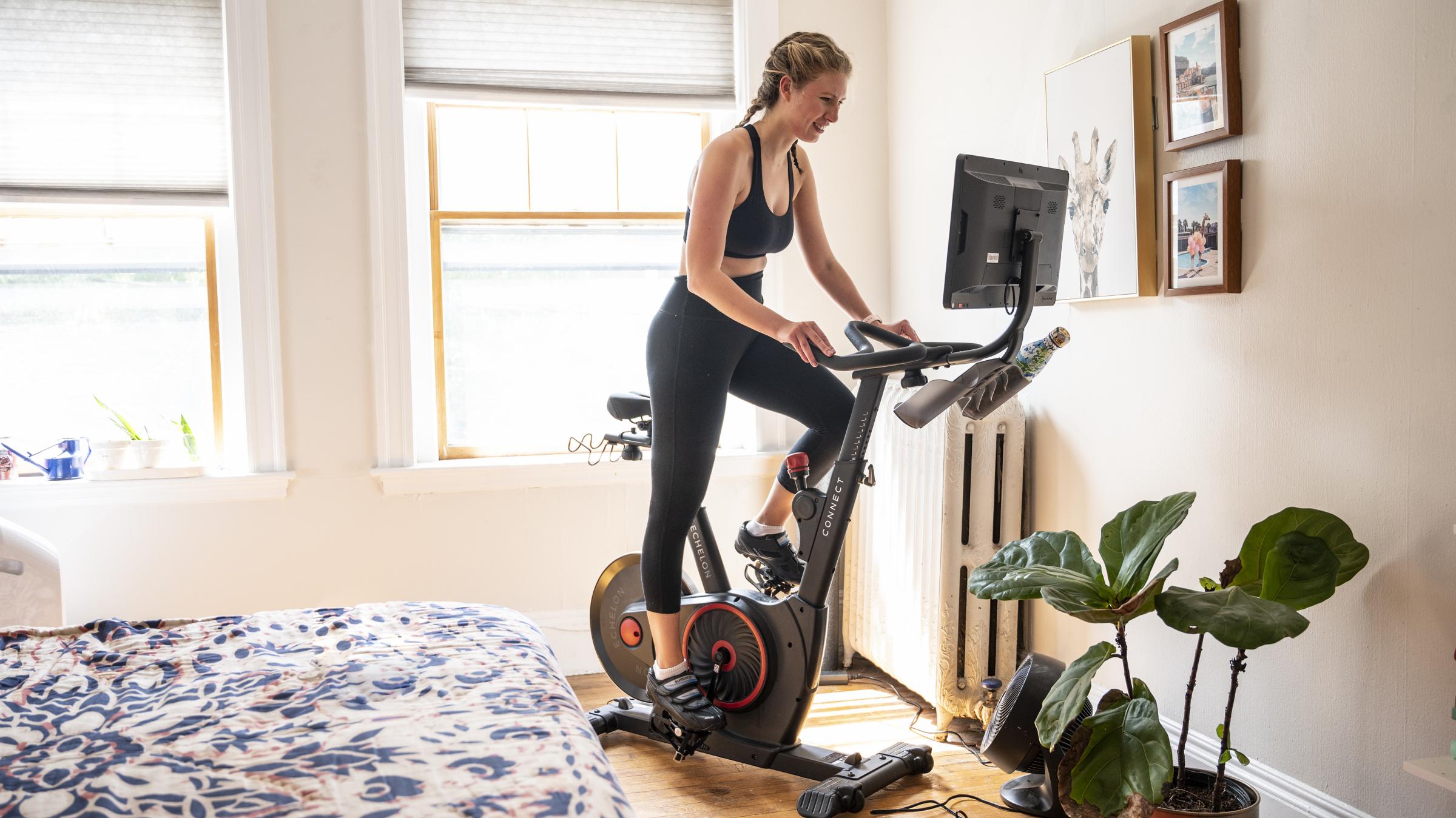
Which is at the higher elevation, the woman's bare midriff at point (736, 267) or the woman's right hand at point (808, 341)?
the woman's bare midriff at point (736, 267)

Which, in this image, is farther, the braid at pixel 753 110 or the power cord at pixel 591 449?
the power cord at pixel 591 449

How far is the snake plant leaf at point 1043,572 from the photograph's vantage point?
188 cm

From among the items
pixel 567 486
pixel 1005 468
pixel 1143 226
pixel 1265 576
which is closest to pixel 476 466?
pixel 567 486

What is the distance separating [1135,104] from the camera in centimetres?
228

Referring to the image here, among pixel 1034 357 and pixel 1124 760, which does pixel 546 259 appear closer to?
pixel 1034 357

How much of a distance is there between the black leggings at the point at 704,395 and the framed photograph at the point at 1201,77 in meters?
0.91

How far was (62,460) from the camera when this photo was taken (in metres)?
3.03

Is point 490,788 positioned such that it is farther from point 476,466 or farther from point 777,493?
point 476,466

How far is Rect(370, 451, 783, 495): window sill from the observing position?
10.6 ft

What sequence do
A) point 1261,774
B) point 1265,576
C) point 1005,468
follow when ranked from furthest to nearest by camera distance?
point 1005,468 < point 1261,774 < point 1265,576

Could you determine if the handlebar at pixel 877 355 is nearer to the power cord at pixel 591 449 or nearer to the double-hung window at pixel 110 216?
the power cord at pixel 591 449

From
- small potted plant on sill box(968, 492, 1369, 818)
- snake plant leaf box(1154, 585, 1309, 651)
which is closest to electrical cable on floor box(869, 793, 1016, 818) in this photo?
small potted plant on sill box(968, 492, 1369, 818)

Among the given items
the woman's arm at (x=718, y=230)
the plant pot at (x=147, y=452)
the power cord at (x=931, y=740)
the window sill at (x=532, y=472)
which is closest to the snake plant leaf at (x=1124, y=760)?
the power cord at (x=931, y=740)

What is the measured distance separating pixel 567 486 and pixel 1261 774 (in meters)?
2.13
